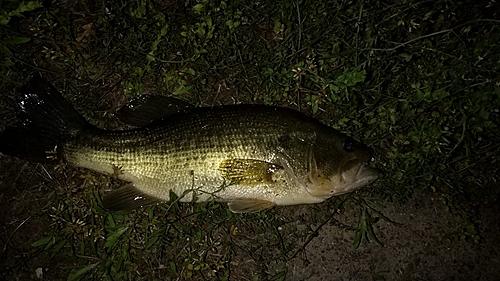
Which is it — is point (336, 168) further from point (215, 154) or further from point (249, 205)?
point (215, 154)

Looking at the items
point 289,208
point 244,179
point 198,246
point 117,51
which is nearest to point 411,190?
point 289,208

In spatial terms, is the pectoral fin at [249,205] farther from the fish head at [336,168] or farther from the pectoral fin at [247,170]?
the fish head at [336,168]

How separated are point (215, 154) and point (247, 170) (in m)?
0.24

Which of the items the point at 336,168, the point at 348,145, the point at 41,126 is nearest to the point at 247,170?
the point at 336,168

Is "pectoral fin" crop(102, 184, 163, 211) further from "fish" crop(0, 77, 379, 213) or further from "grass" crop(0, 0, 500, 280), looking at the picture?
"grass" crop(0, 0, 500, 280)

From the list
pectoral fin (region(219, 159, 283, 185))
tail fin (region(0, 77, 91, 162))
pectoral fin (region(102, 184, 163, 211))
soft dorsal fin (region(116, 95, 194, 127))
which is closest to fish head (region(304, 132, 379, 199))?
pectoral fin (region(219, 159, 283, 185))

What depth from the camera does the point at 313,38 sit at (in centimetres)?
298

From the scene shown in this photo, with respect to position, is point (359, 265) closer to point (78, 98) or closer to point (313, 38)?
point (313, 38)

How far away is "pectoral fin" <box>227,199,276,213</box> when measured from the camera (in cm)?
270

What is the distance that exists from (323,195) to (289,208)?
48cm

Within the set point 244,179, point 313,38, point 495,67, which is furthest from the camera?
point 313,38

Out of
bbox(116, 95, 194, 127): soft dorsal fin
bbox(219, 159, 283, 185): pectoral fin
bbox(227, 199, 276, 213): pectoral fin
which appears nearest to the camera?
bbox(219, 159, 283, 185): pectoral fin

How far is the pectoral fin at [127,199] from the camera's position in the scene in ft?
9.18

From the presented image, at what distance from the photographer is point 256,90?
3070mm
